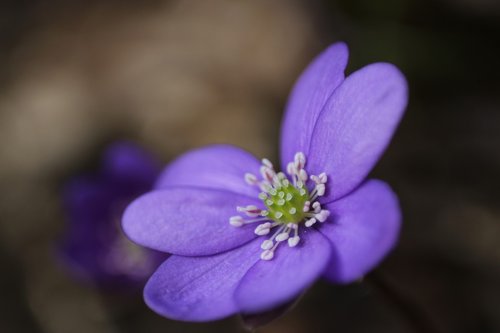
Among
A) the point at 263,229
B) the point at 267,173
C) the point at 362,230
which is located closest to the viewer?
the point at 362,230

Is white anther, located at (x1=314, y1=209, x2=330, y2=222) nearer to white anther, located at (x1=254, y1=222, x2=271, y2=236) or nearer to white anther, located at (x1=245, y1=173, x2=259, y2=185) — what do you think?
white anther, located at (x1=254, y1=222, x2=271, y2=236)

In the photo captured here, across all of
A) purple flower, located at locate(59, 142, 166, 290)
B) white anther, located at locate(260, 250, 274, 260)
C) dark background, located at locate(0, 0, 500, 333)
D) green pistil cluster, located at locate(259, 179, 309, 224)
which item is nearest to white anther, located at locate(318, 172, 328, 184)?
green pistil cluster, located at locate(259, 179, 309, 224)

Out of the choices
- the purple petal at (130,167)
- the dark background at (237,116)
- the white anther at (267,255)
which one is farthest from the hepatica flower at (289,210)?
the purple petal at (130,167)

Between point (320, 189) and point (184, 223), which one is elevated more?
point (320, 189)

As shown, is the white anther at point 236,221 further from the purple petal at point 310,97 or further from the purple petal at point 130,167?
the purple petal at point 130,167

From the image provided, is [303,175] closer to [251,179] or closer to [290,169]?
[290,169]

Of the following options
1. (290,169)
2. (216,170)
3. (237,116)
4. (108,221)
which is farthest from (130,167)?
(290,169)

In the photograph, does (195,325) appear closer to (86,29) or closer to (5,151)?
(5,151)

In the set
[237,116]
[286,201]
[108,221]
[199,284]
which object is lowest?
[108,221]
